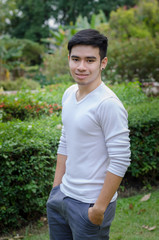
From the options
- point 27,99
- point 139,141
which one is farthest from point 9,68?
point 139,141

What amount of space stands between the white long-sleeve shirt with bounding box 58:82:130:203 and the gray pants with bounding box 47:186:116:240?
5cm

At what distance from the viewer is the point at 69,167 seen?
1766mm

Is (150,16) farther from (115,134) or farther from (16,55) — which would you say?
(115,134)

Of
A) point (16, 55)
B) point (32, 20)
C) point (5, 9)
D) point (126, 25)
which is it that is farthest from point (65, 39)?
point (32, 20)

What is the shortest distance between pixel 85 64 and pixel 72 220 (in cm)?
91

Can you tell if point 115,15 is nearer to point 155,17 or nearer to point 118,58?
point 155,17

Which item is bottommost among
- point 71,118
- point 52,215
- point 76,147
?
point 52,215

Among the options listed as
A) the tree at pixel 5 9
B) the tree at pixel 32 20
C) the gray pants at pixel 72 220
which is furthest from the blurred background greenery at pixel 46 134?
the tree at pixel 32 20

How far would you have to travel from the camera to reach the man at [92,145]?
1562 millimetres

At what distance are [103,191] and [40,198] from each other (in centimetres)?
197

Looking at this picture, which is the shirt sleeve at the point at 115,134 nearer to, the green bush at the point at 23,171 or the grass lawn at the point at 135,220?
the green bush at the point at 23,171

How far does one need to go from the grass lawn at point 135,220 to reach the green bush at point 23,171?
1.07 ft

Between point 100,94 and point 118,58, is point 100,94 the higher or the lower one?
the higher one

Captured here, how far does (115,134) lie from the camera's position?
5.09ft
